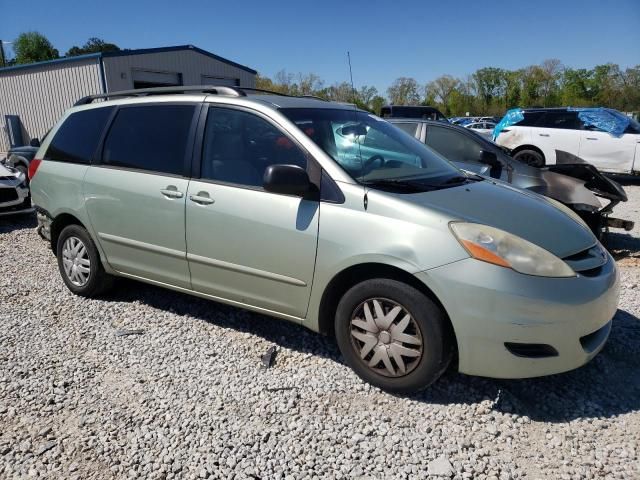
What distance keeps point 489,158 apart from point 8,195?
7.39 meters

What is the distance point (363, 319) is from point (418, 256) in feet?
1.80

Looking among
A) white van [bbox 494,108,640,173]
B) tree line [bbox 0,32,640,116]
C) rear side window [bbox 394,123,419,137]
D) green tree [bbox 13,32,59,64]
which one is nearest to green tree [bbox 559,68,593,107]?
tree line [bbox 0,32,640,116]

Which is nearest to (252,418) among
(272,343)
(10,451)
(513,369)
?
(272,343)

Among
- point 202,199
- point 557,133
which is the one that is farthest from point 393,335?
point 557,133

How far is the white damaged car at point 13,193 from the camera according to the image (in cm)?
780

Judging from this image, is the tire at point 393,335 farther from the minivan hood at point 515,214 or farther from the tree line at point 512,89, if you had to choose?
the tree line at point 512,89

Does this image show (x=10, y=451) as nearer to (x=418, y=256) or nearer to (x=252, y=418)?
(x=252, y=418)

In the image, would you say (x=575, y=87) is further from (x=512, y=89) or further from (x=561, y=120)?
(x=561, y=120)

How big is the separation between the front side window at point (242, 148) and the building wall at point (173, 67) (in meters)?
15.7

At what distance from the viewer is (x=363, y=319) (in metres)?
2.89

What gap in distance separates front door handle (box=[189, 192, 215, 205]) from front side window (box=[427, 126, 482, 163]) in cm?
417

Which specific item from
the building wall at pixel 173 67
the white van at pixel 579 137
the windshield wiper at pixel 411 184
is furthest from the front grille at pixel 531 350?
the building wall at pixel 173 67

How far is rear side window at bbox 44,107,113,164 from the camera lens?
13.6 ft

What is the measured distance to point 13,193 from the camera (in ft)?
25.8
